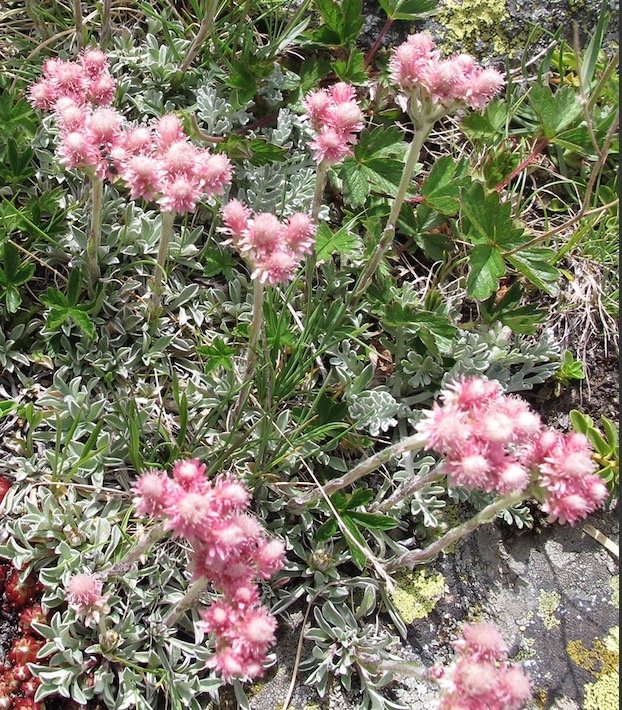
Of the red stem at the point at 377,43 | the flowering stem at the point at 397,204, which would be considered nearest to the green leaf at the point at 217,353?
the flowering stem at the point at 397,204

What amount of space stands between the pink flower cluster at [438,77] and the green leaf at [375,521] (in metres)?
1.20

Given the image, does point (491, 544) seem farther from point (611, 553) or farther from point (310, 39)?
point (310, 39)

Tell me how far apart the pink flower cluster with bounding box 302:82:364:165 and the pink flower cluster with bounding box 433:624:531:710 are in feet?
4.23

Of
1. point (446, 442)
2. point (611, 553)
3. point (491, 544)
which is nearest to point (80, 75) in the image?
point (446, 442)

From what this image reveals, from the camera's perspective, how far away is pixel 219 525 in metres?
1.64

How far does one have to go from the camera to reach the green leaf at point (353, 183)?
266 cm

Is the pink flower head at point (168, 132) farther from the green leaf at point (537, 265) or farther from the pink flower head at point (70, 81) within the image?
the green leaf at point (537, 265)

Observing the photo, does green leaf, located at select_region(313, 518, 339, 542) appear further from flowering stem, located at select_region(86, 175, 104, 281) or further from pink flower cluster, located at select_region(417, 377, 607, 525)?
flowering stem, located at select_region(86, 175, 104, 281)

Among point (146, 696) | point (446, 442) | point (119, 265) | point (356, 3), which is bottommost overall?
point (146, 696)

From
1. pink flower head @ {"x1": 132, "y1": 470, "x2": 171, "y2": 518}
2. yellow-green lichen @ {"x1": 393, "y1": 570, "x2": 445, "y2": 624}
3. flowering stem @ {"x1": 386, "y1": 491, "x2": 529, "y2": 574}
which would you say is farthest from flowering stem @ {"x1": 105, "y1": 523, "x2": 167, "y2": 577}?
yellow-green lichen @ {"x1": 393, "y1": 570, "x2": 445, "y2": 624}

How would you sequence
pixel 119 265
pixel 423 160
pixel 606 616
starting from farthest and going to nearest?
pixel 423 160 → pixel 119 265 → pixel 606 616

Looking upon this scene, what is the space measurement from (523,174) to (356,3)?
92 centimetres

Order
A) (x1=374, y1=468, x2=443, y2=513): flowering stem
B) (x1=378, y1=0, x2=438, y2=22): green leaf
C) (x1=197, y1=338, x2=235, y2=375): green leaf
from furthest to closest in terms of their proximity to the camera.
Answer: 1. (x1=378, y1=0, x2=438, y2=22): green leaf
2. (x1=197, y1=338, x2=235, y2=375): green leaf
3. (x1=374, y1=468, x2=443, y2=513): flowering stem

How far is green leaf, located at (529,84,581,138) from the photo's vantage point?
8.99 feet
